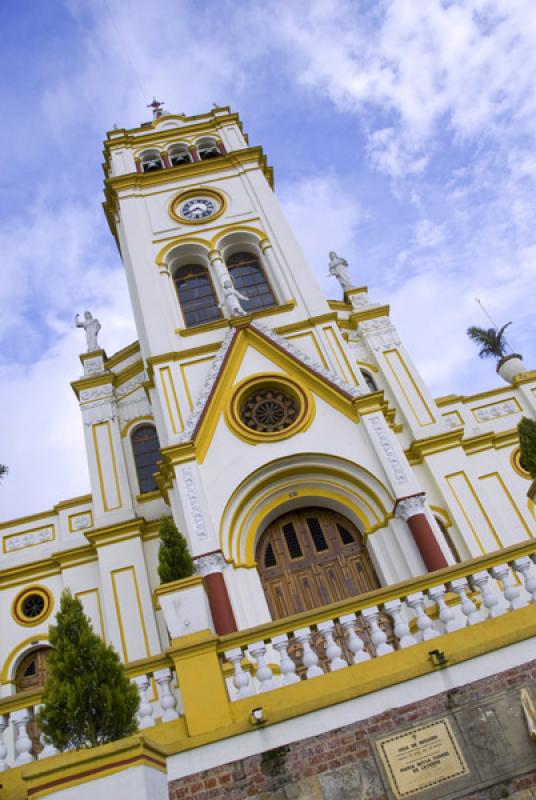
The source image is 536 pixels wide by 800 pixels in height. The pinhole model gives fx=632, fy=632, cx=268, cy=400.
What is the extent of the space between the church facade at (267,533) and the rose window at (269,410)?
6cm

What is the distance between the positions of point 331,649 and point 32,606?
11046mm

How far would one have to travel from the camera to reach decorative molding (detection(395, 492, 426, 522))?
12.6 m

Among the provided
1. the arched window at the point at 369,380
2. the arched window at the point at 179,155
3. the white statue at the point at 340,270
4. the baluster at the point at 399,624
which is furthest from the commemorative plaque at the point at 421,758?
the arched window at the point at 179,155

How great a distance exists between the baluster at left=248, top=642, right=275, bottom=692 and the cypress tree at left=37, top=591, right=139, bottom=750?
4.53 ft

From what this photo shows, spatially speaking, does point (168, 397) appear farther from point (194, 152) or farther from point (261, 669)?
point (194, 152)

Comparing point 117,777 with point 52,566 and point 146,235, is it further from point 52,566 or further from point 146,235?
point 146,235

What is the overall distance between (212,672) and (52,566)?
34.1ft

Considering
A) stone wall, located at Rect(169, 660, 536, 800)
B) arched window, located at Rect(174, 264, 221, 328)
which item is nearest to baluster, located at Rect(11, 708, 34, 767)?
stone wall, located at Rect(169, 660, 536, 800)

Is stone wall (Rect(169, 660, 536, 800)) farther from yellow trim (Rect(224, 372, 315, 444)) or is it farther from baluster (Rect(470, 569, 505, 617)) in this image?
yellow trim (Rect(224, 372, 315, 444))

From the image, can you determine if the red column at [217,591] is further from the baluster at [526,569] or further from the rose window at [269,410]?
the baluster at [526,569]

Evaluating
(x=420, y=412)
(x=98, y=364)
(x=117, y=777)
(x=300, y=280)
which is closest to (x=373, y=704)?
(x=117, y=777)

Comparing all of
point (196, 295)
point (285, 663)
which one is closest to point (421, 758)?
point (285, 663)

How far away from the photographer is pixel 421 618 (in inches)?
277

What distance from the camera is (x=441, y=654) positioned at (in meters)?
6.54
